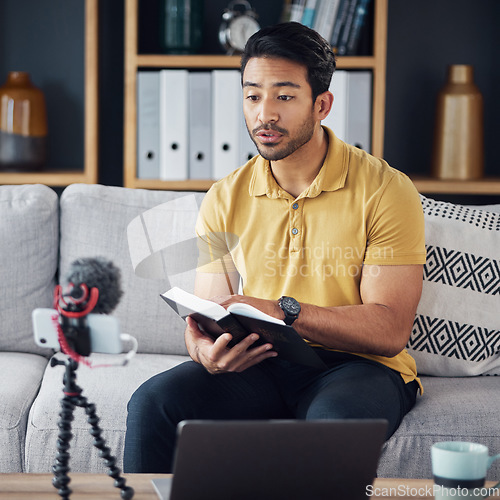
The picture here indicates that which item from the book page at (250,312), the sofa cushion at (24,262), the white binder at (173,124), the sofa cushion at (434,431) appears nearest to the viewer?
the book page at (250,312)

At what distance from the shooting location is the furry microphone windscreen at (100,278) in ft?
3.08

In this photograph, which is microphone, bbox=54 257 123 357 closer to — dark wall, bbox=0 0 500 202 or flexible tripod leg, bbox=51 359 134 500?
flexible tripod leg, bbox=51 359 134 500

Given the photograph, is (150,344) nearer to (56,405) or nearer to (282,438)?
(56,405)

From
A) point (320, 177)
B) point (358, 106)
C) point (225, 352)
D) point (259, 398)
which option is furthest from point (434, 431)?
point (358, 106)

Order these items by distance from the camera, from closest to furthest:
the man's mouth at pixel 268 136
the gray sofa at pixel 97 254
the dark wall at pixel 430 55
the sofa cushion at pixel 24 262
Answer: the man's mouth at pixel 268 136
the gray sofa at pixel 97 254
the sofa cushion at pixel 24 262
the dark wall at pixel 430 55

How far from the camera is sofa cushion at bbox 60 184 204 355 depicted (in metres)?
1.91

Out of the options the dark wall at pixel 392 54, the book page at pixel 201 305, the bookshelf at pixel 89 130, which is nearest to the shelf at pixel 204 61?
the bookshelf at pixel 89 130

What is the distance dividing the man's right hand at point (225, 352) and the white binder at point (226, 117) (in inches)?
36.0

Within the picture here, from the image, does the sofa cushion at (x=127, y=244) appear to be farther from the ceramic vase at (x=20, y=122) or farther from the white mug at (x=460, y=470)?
the white mug at (x=460, y=470)

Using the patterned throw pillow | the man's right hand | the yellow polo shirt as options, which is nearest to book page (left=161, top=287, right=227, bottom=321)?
the man's right hand

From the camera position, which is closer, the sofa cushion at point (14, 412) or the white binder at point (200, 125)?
the sofa cushion at point (14, 412)

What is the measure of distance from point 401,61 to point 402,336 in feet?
4.31

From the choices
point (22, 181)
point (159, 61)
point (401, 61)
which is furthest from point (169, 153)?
point (401, 61)

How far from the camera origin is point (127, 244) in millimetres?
1958
